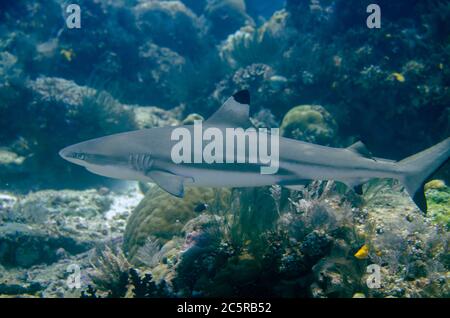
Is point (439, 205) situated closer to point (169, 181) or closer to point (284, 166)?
point (284, 166)

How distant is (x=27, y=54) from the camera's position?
1730cm

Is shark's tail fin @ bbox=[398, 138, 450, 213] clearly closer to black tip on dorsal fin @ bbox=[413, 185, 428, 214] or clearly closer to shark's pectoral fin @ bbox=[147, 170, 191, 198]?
black tip on dorsal fin @ bbox=[413, 185, 428, 214]

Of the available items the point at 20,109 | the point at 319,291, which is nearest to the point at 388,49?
the point at 319,291

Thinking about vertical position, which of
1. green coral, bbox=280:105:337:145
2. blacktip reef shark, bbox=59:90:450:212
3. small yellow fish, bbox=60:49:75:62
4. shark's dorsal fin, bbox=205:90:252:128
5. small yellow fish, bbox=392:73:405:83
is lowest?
blacktip reef shark, bbox=59:90:450:212

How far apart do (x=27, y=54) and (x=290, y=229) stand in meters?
18.0

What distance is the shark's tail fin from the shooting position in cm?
474

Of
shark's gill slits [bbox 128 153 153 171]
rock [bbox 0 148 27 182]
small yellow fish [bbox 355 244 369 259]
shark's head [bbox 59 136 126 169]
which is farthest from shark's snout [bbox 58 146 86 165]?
rock [bbox 0 148 27 182]

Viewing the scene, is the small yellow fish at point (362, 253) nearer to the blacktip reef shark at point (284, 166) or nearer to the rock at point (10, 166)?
the blacktip reef shark at point (284, 166)

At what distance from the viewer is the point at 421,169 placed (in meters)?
4.77

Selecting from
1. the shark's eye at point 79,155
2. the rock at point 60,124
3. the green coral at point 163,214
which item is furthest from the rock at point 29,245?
the rock at point 60,124

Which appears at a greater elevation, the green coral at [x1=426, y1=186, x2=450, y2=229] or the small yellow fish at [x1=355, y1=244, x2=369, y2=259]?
the green coral at [x1=426, y1=186, x2=450, y2=229]

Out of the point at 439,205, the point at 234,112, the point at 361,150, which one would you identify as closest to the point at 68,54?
the point at 234,112

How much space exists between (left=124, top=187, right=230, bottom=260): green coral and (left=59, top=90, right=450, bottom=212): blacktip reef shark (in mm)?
1946
